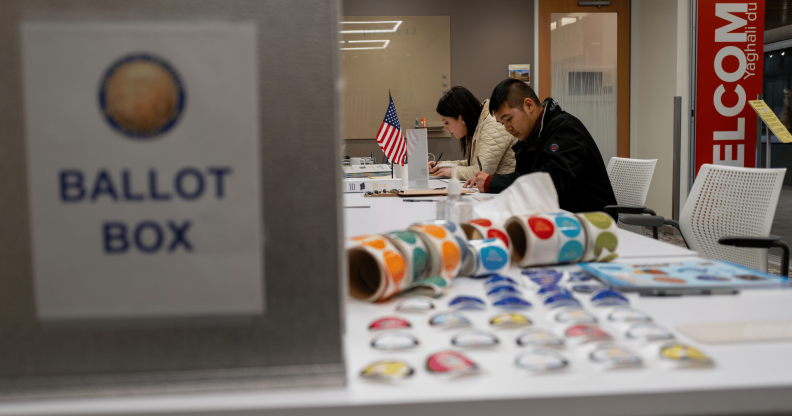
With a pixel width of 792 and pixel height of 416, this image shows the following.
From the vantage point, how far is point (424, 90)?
18.4 feet

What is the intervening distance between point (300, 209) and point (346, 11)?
17.7 ft

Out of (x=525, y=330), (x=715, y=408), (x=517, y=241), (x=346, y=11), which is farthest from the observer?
(x=346, y=11)

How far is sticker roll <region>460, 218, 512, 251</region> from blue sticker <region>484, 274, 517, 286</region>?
0.28 ft

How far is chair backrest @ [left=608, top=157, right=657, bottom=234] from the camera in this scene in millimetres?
2789

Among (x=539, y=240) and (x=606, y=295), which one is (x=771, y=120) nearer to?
(x=539, y=240)

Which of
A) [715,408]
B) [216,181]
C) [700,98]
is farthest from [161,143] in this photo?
[700,98]

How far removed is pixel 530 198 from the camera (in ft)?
3.67

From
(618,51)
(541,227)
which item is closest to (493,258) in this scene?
(541,227)

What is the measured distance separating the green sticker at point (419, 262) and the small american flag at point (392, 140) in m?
1.95

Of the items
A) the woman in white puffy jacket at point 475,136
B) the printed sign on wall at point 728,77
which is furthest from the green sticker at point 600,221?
the printed sign on wall at point 728,77

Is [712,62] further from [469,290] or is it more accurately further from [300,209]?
[300,209]

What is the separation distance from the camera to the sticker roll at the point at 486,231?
3.15ft

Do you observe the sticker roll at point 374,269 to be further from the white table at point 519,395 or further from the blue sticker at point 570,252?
the blue sticker at point 570,252

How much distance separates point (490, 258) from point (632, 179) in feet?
7.52
